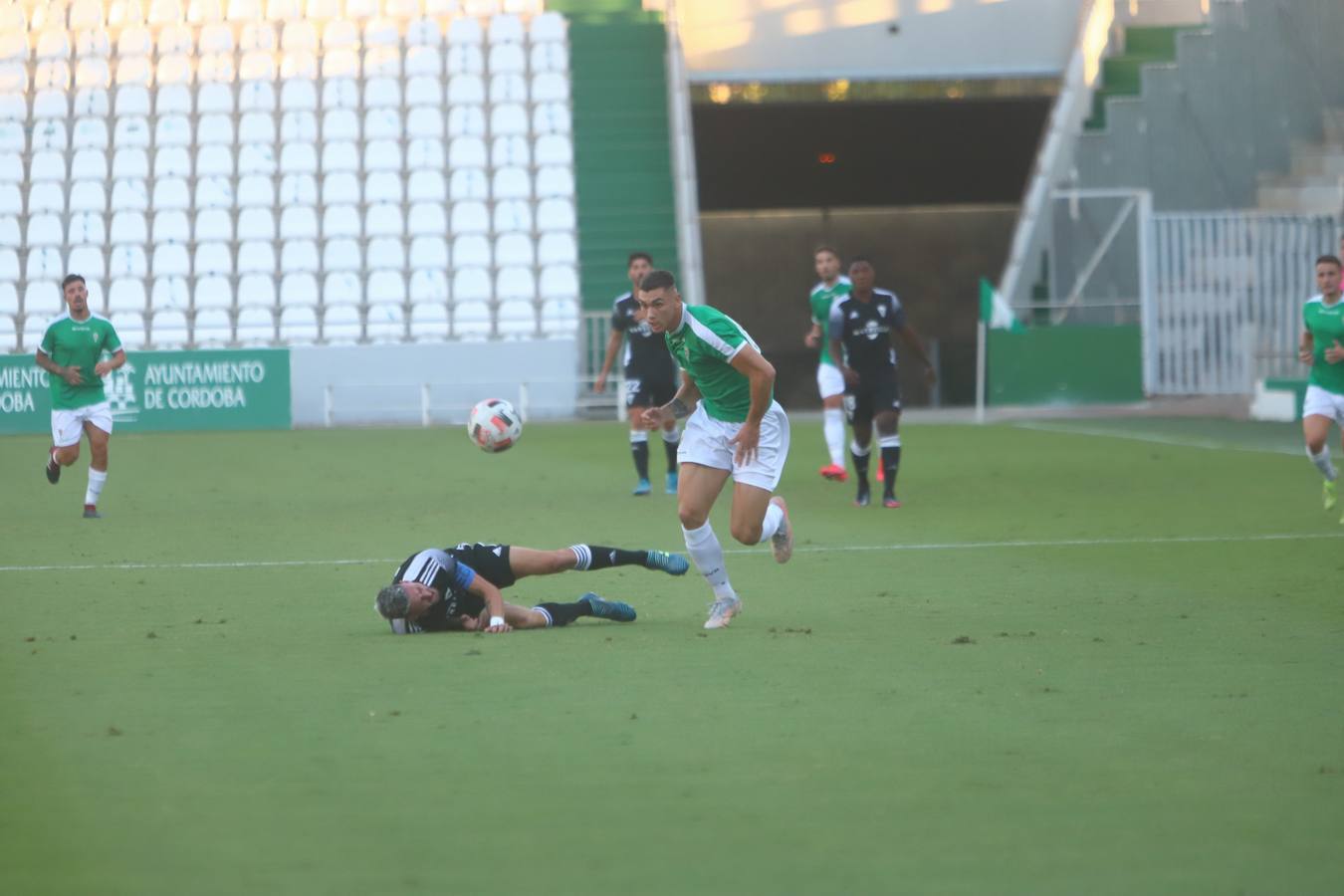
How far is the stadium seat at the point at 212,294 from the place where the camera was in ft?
103

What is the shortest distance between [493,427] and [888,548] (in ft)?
9.51

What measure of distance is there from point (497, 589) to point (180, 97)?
28112 millimetres

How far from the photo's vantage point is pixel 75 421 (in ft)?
50.8

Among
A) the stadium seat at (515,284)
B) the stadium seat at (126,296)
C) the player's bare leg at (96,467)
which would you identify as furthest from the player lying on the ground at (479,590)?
the stadium seat at (126,296)

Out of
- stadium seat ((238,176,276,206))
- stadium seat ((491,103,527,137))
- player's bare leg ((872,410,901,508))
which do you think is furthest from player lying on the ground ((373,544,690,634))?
stadium seat ((491,103,527,137))

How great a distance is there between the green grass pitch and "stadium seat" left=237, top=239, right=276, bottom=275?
64.2 feet

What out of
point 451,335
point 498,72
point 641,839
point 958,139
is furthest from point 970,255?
point 641,839

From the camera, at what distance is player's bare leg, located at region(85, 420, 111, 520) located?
49.1 ft

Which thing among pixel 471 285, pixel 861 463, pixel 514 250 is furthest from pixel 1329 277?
pixel 514 250

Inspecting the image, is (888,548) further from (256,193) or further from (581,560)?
(256,193)

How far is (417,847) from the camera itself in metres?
4.53

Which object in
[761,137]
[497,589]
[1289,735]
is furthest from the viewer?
[761,137]

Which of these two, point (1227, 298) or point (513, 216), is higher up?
point (513, 216)

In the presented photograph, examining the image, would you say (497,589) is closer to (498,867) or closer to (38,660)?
(38,660)
